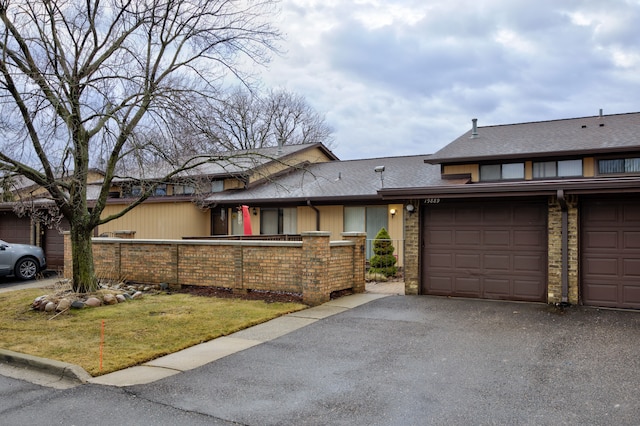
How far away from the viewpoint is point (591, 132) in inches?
665

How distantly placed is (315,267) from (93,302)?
482 cm

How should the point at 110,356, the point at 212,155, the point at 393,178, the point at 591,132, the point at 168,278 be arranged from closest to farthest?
the point at 110,356 → the point at 212,155 → the point at 168,278 → the point at 591,132 → the point at 393,178

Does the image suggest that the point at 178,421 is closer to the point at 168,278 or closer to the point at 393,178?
the point at 168,278

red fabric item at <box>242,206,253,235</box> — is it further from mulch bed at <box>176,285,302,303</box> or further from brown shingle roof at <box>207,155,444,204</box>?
mulch bed at <box>176,285,302,303</box>

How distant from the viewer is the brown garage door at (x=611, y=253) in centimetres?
966

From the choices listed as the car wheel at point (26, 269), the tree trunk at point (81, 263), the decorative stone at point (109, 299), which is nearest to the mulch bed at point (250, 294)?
the decorative stone at point (109, 299)

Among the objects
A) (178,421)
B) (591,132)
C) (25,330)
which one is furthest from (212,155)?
(591,132)

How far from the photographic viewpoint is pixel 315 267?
10.8m

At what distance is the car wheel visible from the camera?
16531mm

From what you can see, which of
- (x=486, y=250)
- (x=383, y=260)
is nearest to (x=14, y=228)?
(x=383, y=260)

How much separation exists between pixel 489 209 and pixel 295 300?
15.3 ft

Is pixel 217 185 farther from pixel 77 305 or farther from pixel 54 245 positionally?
pixel 77 305

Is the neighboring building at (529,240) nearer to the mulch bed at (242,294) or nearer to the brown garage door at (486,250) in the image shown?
the brown garage door at (486,250)

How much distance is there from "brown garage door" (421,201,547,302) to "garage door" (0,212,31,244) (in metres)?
16.7
